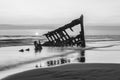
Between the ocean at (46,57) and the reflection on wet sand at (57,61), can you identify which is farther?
the ocean at (46,57)

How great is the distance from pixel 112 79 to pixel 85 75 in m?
1.28

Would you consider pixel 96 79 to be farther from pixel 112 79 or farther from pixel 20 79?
pixel 20 79

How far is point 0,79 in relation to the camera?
29.0ft

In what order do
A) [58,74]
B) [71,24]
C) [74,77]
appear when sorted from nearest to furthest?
[74,77] < [58,74] < [71,24]

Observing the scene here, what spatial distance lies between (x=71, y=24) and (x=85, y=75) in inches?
788

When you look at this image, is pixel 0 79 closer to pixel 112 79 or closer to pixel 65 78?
pixel 65 78

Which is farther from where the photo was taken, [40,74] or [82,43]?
[82,43]

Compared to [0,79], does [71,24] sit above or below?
above

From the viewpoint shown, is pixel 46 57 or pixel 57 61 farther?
pixel 46 57

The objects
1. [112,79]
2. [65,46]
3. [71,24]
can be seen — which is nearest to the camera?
[112,79]

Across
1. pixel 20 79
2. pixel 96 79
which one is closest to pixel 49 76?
pixel 20 79

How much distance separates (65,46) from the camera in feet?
101

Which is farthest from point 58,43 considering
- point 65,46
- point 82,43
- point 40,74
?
point 40,74

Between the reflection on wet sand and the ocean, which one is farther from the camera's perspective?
the ocean
